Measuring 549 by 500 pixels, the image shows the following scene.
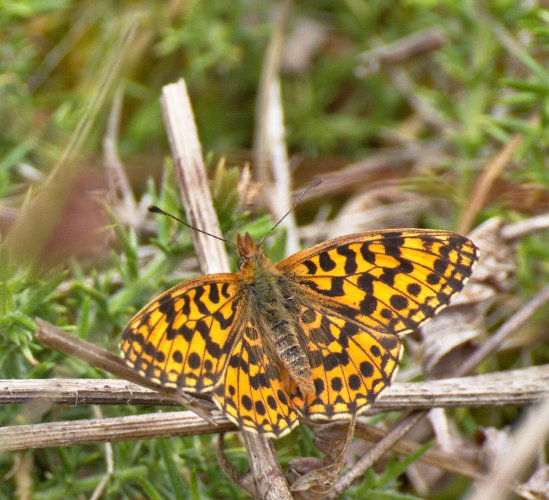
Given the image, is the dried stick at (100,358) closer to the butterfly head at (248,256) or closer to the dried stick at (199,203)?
the dried stick at (199,203)

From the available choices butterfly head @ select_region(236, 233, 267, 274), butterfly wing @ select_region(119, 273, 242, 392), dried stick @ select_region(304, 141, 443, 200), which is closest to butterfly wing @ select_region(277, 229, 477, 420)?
butterfly head @ select_region(236, 233, 267, 274)

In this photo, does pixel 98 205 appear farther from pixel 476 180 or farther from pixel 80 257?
pixel 476 180

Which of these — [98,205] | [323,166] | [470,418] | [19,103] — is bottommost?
[470,418]

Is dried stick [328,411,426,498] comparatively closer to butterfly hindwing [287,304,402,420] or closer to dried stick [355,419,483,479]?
dried stick [355,419,483,479]

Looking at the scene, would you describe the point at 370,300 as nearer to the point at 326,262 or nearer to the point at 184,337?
the point at 326,262

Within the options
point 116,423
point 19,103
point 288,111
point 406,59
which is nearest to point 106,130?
point 19,103
